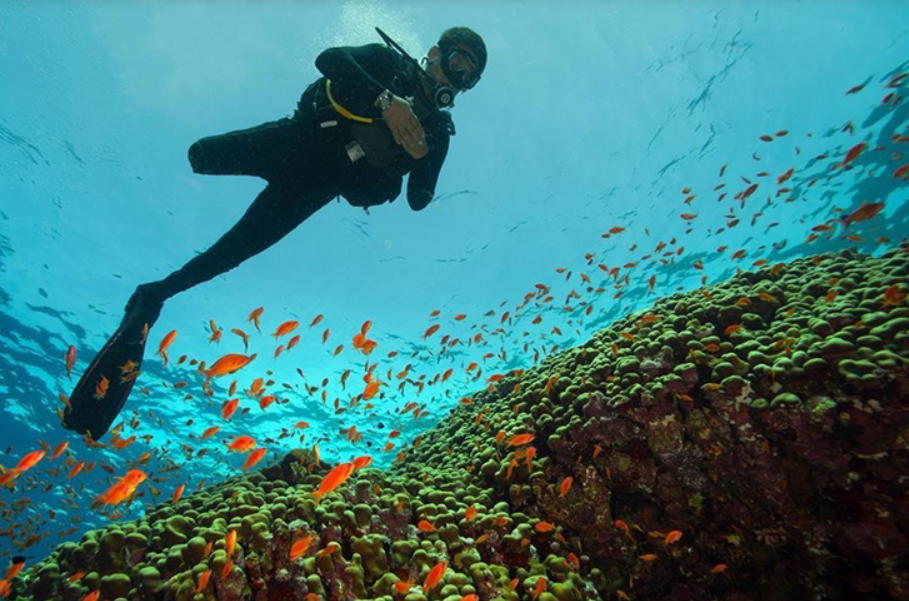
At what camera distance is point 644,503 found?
4.75m

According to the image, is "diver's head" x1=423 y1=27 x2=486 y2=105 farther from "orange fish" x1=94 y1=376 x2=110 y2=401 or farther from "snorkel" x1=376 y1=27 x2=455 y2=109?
"orange fish" x1=94 y1=376 x2=110 y2=401

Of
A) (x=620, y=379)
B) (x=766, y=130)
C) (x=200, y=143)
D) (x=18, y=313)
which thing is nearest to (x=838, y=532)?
(x=620, y=379)

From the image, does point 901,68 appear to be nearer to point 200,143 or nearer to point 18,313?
point 200,143

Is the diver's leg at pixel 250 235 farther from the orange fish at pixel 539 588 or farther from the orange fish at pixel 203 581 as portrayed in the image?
the orange fish at pixel 539 588

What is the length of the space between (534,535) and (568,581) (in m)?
0.62

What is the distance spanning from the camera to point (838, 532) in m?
3.91

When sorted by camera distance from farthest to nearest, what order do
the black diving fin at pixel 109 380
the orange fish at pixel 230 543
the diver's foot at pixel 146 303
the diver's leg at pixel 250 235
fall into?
the diver's foot at pixel 146 303, the diver's leg at pixel 250 235, the black diving fin at pixel 109 380, the orange fish at pixel 230 543

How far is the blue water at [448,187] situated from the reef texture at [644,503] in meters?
9.02

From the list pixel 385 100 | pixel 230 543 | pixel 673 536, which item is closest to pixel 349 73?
pixel 385 100

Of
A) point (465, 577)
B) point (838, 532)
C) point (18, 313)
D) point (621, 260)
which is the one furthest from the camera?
point (621, 260)

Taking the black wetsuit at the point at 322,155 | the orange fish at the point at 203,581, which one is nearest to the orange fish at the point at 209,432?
the black wetsuit at the point at 322,155

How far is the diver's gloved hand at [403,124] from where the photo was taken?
15.5 feet

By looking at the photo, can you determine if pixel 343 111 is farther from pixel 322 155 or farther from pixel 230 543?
pixel 230 543

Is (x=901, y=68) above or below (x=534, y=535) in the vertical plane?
above
